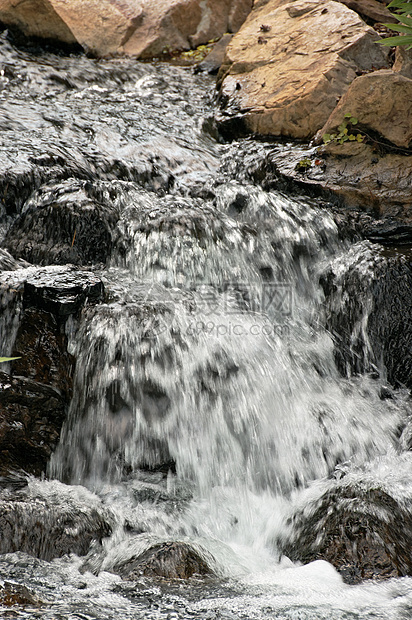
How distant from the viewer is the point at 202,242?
4.57 meters

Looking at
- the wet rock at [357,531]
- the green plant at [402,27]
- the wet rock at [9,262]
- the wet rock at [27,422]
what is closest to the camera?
the wet rock at [357,531]

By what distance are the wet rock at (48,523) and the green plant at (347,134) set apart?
13.2 feet

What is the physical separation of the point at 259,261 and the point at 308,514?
227cm

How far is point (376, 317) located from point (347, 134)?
204 centimetres

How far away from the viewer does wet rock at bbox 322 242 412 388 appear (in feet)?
13.8

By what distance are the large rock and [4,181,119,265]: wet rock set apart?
4.36 metres

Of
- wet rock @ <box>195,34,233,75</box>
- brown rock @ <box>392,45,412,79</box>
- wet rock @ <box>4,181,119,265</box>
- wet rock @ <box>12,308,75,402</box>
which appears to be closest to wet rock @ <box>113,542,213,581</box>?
wet rock @ <box>12,308,75,402</box>

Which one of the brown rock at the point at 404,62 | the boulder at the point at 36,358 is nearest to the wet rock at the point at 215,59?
the brown rock at the point at 404,62

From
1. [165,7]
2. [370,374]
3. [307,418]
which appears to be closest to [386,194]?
[370,374]

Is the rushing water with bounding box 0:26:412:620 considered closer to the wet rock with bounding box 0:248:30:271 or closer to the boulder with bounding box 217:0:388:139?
the wet rock with bounding box 0:248:30:271

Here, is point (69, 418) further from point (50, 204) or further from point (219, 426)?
point (50, 204)

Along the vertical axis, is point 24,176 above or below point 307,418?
above

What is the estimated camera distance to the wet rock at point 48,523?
8.46 ft

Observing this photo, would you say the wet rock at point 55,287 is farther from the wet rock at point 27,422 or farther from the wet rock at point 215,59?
the wet rock at point 215,59
